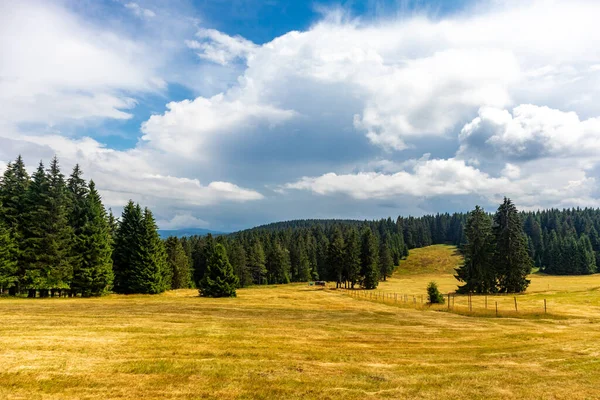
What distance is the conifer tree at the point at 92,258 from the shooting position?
48562mm

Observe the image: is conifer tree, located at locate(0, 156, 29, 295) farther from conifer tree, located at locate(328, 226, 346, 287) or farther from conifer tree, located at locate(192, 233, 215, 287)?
conifer tree, located at locate(192, 233, 215, 287)

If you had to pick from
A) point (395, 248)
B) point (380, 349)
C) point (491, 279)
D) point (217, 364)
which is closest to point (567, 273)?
point (395, 248)

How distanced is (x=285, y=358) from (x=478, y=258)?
66.2 m

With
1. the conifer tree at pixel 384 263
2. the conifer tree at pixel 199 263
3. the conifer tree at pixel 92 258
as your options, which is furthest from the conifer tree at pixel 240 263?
the conifer tree at pixel 92 258

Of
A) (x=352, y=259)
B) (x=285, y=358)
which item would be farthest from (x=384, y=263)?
(x=285, y=358)

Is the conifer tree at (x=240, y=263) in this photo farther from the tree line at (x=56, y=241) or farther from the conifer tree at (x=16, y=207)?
the conifer tree at (x=16, y=207)

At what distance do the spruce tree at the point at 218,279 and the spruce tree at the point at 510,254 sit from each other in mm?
49547

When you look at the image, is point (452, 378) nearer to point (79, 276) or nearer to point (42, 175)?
point (79, 276)

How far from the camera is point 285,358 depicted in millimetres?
16562

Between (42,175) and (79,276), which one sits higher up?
(42,175)

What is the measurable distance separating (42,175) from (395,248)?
439 feet

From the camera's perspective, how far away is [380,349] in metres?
19.5

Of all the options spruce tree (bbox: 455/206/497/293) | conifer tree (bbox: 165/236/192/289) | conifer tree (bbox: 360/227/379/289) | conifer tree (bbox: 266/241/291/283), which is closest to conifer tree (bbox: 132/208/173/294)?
conifer tree (bbox: 165/236/192/289)

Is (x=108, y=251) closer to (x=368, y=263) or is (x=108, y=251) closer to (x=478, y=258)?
(x=368, y=263)
